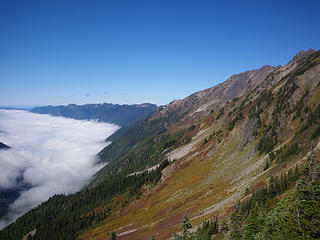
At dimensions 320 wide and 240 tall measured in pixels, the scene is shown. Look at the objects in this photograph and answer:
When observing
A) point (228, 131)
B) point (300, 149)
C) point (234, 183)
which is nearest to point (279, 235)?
point (300, 149)

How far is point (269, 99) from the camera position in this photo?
137 m

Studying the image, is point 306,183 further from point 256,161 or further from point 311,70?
point 311,70

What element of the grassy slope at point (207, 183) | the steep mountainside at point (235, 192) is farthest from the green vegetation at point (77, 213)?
the grassy slope at point (207, 183)

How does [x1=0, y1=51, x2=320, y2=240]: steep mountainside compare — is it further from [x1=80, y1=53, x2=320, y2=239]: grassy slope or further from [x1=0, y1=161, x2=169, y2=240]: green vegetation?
[x1=0, y1=161, x2=169, y2=240]: green vegetation

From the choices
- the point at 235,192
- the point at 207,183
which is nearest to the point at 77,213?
the point at 207,183

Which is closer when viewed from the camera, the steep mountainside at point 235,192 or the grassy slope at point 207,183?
the steep mountainside at point 235,192

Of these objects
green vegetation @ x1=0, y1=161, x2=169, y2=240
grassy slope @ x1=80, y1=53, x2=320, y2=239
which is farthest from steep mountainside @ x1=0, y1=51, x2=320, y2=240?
green vegetation @ x1=0, y1=161, x2=169, y2=240

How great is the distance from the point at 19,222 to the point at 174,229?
186701 mm

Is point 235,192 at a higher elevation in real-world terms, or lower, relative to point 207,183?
lower

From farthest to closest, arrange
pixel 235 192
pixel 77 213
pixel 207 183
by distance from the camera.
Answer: pixel 77 213 < pixel 207 183 < pixel 235 192

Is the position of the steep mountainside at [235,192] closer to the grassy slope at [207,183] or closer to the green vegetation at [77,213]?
the grassy slope at [207,183]

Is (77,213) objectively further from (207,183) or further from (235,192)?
(235,192)

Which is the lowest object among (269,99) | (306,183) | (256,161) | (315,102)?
(256,161)

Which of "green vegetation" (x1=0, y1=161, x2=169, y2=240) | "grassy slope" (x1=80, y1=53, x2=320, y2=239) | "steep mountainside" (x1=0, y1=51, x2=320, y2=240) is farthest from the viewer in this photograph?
"green vegetation" (x1=0, y1=161, x2=169, y2=240)
